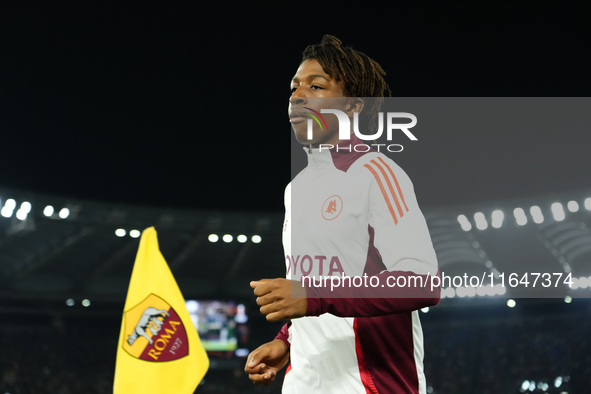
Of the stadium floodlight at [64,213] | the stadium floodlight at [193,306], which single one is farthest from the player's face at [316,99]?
the stadium floodlight at [193,306]

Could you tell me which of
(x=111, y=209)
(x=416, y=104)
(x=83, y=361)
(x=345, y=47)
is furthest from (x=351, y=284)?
(x=83, y=361)

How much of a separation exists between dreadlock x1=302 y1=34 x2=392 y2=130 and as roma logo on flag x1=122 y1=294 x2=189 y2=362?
13.5 feet

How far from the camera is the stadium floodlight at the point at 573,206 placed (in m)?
15.9

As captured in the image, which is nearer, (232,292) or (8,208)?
(8,208)

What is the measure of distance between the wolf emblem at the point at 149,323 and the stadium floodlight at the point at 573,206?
1436 centimetres

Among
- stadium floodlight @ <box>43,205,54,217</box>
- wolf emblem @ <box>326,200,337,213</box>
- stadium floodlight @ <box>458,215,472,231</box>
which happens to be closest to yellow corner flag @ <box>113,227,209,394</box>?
wolf emblem @ <box>326,200,337,213</box>

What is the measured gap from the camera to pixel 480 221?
1723 centimetres

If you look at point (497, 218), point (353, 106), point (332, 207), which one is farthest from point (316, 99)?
point (497, 218)

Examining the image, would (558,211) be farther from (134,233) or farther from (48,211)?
(48,211)

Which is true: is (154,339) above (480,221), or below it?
below

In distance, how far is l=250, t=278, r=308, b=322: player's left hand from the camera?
126 cm

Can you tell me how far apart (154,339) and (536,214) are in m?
14.6

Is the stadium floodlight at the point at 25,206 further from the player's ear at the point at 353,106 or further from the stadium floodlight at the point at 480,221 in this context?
the player's ear at the point at 353,106

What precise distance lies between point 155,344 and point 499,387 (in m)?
15.4
